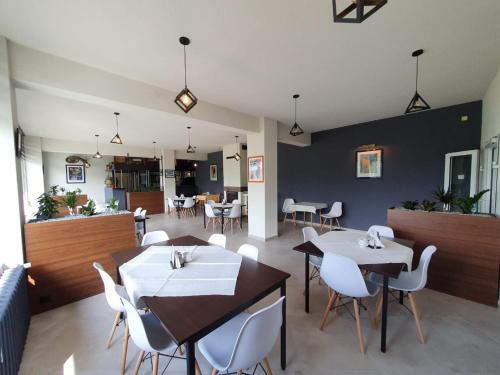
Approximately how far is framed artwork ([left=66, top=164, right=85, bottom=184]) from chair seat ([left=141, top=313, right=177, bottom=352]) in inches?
392

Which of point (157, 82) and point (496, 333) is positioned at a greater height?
point (157, 82)

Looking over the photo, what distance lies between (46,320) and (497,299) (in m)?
4.74

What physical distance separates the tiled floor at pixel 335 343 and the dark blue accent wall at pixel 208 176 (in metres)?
7.55

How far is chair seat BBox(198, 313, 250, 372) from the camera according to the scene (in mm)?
1135

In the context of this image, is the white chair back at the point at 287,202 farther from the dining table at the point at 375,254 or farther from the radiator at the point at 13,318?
the radiator at the point at 13,318

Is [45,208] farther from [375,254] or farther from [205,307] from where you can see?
[375,254]

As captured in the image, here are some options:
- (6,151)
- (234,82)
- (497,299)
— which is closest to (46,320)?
(6,151)

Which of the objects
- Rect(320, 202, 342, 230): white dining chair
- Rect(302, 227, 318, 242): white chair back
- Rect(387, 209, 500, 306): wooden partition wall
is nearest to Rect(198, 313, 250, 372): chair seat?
Rect(302, 227, 318, 242): white chair back

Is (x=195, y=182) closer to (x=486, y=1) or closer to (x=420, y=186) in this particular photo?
(x=420, y=186)

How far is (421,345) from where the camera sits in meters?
1.71

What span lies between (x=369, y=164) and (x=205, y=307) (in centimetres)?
514

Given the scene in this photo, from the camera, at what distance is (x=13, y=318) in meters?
1.50

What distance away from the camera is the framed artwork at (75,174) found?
28.1ft

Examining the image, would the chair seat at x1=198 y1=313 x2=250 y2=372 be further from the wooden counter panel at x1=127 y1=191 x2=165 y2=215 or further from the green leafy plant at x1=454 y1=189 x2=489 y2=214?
the wooden counter panel at x1=127 y1=191 x2=165 y2=215
